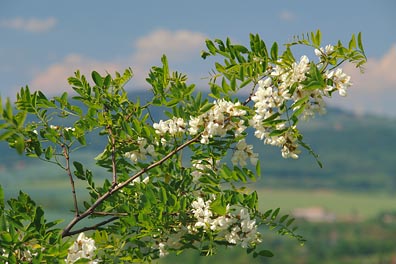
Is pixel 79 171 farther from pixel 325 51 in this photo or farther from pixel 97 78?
pixel 325 51

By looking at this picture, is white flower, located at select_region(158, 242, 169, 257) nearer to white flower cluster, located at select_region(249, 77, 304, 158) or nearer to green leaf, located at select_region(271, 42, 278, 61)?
white flower cluster, located at select_region(249, 77, 304, 158)

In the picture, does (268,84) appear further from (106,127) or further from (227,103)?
(106,127)

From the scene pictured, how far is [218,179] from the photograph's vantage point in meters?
2.46

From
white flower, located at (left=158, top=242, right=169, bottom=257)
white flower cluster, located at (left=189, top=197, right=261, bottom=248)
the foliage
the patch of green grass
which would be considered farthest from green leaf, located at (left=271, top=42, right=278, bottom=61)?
the patch of green grass

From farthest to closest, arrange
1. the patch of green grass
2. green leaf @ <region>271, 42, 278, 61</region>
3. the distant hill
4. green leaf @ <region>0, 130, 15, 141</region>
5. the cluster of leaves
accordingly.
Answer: the distant hill → the patch of green grass → green leaf @ <region>271, 42, 278, 61</region> → the cluster of leaves → green leaf @ <region>0, 130, 15, 141</region>

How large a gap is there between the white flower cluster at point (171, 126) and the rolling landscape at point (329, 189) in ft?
179

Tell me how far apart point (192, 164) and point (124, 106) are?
385 mm

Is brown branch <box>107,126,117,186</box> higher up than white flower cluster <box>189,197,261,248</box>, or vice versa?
brown branch <box>107,126,117,186</box>

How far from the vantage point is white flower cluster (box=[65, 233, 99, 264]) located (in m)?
2.23

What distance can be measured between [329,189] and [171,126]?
444ft

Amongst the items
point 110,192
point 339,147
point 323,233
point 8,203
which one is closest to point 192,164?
point 110,192

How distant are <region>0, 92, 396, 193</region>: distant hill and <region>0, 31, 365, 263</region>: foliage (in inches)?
4962

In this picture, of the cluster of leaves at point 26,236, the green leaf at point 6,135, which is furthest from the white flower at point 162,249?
the green leaf at point 6,135

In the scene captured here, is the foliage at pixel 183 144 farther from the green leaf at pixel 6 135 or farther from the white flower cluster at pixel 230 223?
the green leaf at pixel 6 135
